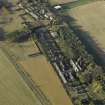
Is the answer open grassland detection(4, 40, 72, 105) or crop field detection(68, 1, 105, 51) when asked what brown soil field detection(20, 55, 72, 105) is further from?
crop field detection(68, 1, 105, 51)

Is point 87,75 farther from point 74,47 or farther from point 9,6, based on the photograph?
point 9,6

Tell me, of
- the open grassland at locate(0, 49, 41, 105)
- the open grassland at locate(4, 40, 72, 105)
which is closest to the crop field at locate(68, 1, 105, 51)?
the open grassland at locate(4, 40, 72, 105)

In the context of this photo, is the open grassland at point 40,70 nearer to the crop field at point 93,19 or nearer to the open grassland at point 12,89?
the open grassland at point 12,89

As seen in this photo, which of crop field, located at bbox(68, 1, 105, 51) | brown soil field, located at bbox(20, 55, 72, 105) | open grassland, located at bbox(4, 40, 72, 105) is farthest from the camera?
crop field, located at bbox(68, 1, 105, 51)

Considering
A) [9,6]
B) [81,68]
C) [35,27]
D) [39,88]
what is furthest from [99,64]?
[9,6]

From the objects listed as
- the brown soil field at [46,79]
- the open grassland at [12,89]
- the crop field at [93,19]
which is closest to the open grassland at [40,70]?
the brown soil field at [46,79]

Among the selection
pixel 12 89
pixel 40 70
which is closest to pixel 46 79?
pixel 40 70

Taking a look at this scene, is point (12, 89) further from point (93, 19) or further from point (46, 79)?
point (93, 19)
